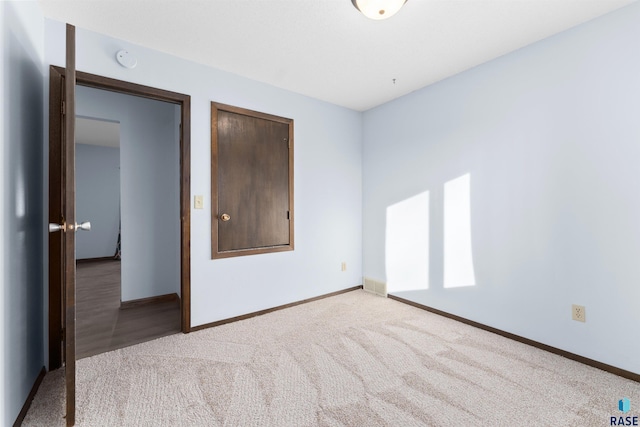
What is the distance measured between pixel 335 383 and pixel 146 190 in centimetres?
304

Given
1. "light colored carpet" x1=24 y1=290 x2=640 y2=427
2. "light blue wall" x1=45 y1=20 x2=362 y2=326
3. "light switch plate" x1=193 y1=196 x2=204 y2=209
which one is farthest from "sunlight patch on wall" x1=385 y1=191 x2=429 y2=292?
"light switch plate" x1=193 y1=196 x2=204 y2=209

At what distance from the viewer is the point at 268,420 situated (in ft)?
5.04

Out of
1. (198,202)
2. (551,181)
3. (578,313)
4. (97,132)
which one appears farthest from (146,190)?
(578,313)

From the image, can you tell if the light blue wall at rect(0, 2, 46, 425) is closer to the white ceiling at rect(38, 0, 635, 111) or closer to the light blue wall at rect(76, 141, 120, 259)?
the white ceiling at rect(38, 0, 635, 111)

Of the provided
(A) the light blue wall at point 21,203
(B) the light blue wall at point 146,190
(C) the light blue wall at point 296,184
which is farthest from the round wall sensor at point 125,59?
(B) the light blue wall at point 146,190

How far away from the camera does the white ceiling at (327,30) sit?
6.21 feet

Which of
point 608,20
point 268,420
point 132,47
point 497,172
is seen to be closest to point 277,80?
point 132,47

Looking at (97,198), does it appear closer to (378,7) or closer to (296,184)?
(296,184)

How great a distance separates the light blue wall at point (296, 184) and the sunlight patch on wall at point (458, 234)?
4.07 ft

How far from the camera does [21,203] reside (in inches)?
63.4

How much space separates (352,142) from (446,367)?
271 centimetres

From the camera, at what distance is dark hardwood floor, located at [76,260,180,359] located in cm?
246

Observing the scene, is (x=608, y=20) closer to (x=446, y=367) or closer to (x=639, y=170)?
(x=639, y=170)

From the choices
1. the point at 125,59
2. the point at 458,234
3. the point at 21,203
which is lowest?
the point at 458,234
